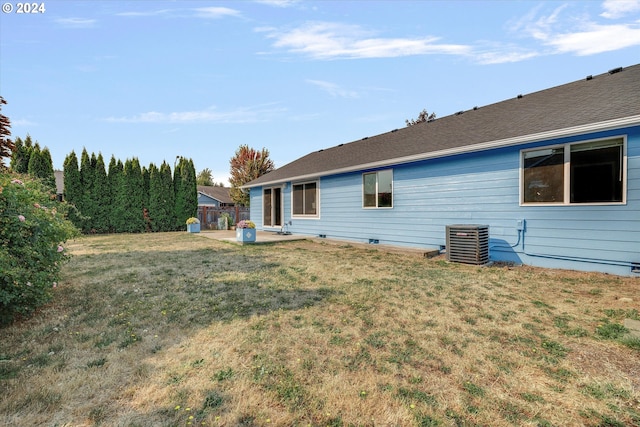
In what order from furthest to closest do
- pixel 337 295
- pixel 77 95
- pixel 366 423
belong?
1. pixel 77 95
2. pixel 337 295
3. pixel 366 423

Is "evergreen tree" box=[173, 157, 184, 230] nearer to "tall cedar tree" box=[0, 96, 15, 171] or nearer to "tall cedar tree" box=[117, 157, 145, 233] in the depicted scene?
"tall cedar tree" box=[117, 157, 145, 233]

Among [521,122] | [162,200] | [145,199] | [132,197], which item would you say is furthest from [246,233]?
[132,197]

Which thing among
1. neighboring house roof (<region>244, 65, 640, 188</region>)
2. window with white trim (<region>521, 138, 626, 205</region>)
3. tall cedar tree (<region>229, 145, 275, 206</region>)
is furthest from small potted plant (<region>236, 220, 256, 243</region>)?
tall cedar tree (<region>229, 145, 275, 206</region>)

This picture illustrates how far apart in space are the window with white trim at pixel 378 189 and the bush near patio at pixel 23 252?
813 cm

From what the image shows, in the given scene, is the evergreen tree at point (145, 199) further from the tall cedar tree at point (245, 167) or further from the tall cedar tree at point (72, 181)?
the tall cedar tree at point (245, 167)

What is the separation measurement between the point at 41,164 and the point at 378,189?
1783 cm

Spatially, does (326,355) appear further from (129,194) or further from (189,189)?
(129,194)

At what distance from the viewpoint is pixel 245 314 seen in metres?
3.56

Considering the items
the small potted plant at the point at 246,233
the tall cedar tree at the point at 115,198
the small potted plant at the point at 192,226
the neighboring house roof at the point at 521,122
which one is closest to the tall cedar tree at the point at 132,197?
the tall cedar tree at the point at 115,198

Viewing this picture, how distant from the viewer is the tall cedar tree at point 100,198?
16.4 m

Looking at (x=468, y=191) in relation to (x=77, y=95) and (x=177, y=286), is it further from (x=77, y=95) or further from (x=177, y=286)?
(x=77, y=95)

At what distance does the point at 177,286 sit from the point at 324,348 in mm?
3284

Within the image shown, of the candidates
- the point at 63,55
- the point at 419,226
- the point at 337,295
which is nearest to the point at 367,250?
the point at 419,226

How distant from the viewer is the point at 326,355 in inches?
101
